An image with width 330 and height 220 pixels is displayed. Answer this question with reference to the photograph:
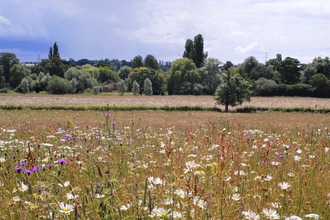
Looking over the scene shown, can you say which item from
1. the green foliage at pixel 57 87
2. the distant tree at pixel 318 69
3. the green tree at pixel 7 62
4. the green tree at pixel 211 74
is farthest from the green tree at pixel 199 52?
the green tree at pixel 7 62

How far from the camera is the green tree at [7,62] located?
108375 mm

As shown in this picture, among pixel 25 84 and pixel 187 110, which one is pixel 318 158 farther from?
pixel 25 84

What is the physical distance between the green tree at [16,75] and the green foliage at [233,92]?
76793 mm

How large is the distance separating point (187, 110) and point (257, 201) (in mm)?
44196

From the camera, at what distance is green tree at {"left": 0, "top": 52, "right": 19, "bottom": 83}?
356ft

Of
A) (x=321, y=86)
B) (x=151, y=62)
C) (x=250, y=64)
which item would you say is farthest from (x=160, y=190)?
(x=151, y=62)

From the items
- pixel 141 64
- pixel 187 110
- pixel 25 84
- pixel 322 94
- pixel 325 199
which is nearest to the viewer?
pixel 325 199

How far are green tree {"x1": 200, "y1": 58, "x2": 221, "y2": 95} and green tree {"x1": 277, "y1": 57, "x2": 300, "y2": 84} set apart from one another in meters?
23.4

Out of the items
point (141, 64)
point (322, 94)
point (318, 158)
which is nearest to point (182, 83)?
point (322, 94)

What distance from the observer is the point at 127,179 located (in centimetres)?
338

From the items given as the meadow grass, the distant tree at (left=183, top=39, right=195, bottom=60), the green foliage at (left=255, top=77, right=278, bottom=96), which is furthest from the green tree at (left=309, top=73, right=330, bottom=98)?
the meadow grass

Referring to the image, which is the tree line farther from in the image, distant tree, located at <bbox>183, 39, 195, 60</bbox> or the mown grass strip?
the mown grass strip

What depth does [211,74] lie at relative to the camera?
A: 86688 mm

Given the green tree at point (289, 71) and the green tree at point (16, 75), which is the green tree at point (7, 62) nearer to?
the green tree at point (16, 75)
